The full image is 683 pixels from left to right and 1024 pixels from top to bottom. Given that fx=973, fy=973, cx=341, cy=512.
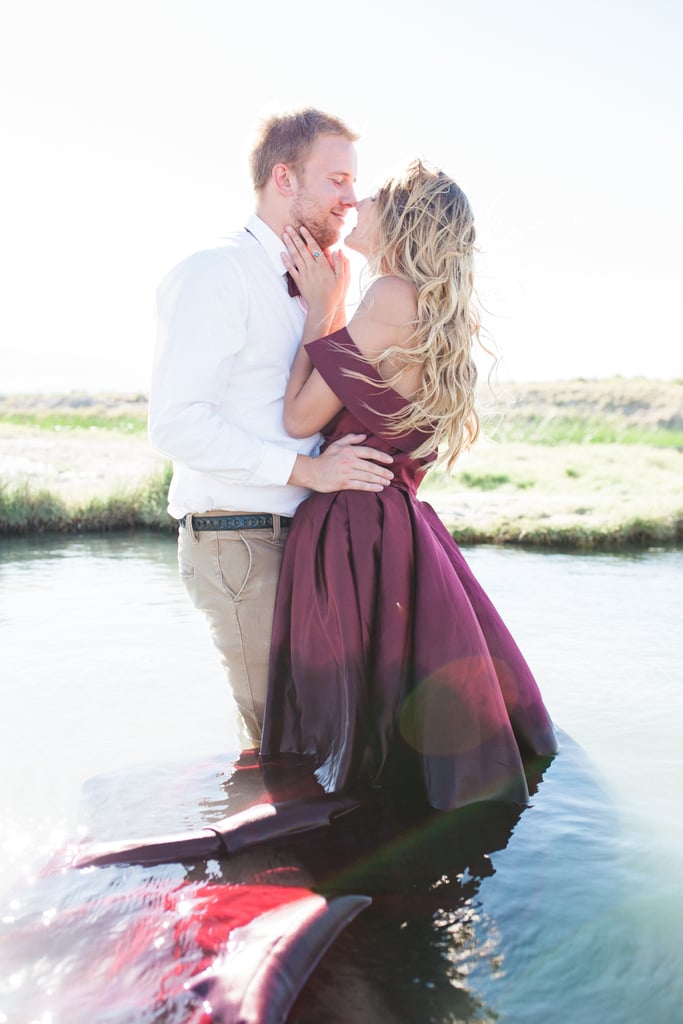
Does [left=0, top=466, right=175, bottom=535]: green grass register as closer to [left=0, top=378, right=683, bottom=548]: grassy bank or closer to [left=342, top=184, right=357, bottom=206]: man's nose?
[left=0, top=378, right=683, bottom=548]: grassy bank

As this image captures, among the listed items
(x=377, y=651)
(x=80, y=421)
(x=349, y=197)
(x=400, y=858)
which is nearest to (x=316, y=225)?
(x=349, y=197)

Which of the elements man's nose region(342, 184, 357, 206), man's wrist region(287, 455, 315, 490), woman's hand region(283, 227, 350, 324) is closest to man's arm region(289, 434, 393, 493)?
man's wrist region(287, 455, 315, 490)

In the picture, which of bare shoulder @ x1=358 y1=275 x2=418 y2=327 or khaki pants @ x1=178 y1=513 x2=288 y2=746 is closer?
bare shoulder @ x1=358 y1=275 x2=418 y2=327

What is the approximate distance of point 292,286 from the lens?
3.16m

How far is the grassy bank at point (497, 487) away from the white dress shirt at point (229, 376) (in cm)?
70

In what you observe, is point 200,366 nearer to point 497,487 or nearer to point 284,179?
point 284,179

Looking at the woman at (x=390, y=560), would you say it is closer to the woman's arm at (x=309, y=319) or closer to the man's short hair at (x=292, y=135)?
the woman's arm at (x=309, y=319)

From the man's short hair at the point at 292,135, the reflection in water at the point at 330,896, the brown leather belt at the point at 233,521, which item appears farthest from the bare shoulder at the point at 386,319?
the reflection in water at the point at 330,896

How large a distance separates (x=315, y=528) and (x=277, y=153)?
1.21m

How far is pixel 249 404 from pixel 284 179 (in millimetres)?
732

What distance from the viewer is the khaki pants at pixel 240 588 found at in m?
3.14

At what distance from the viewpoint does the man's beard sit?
10.3 feet

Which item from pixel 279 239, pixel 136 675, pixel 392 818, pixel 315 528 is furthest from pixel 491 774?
pixel 136 675

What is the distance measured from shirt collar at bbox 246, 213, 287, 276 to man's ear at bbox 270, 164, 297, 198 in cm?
12
